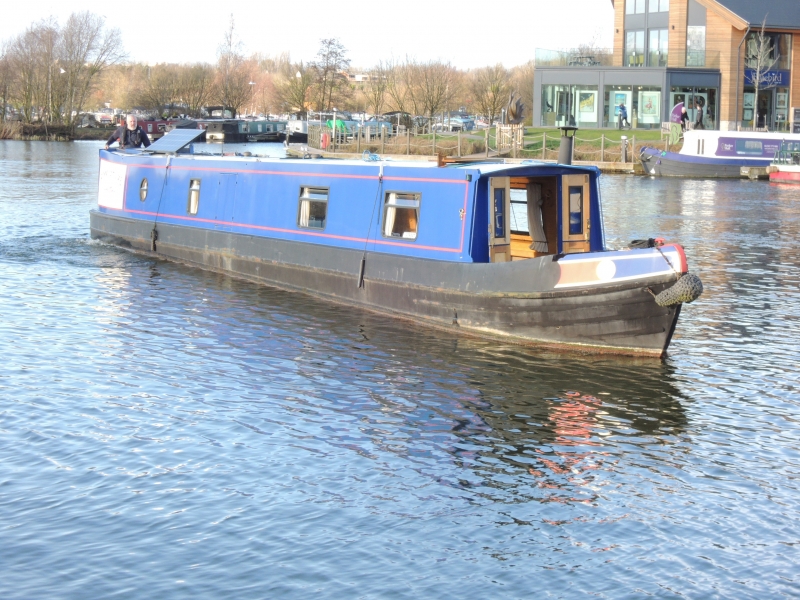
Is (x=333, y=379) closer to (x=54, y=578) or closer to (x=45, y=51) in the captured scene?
(x=54, y=578)

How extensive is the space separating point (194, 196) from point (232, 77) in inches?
3627

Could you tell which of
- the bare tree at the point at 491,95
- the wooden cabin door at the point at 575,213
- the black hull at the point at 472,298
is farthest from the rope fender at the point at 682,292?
the bare tree at the point at 491,95

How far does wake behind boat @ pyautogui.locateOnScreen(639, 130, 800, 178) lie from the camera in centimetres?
4406

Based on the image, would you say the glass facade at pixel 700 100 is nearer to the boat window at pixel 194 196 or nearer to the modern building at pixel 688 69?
the modern building at pixel 688 69

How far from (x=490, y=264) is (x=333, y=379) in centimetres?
287

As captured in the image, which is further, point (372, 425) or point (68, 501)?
point (372, 425)

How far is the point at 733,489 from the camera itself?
28.3 feet

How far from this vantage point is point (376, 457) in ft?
30.4

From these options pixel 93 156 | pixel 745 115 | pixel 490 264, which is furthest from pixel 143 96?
pixel 490 264

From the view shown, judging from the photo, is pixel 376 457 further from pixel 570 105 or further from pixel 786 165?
pixel 570 105

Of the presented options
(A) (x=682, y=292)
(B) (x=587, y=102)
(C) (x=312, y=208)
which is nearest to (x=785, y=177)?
(B) (x=587, y=102)

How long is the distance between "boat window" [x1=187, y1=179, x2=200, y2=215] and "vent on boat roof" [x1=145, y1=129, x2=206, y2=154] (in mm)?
2044

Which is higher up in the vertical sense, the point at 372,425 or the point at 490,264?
the point at 490,264

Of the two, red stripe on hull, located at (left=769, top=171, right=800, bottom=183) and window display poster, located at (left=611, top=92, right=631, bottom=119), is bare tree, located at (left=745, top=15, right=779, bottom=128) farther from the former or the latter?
red stripe on hull, located at (left=769, top=171, right=800, bottom=183)
